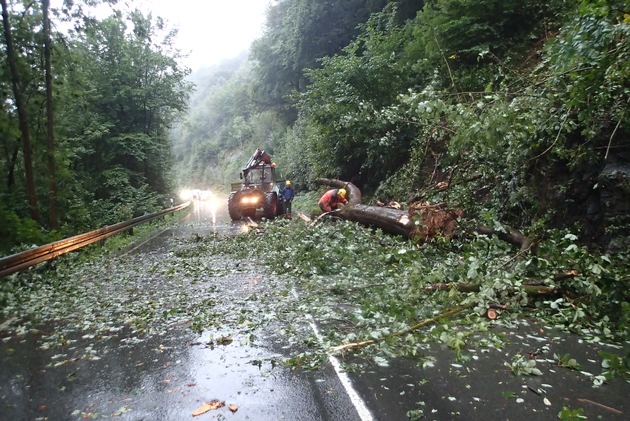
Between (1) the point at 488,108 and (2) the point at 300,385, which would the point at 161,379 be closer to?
(2) the point at 300,385

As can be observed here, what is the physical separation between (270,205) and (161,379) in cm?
1613

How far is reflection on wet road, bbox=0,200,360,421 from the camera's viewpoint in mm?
3635

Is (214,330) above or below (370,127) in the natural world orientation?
below

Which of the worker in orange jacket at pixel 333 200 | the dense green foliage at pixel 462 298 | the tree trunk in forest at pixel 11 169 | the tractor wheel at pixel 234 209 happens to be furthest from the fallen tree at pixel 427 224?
the tree trunk in forest at pixel 11 169

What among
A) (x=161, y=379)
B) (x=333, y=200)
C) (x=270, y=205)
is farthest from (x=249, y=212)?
(x=161, y=379)

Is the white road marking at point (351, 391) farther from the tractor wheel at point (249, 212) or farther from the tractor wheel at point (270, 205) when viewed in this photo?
the tractor wheel at point (249, 212)

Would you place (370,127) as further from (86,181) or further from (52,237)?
(86,181)

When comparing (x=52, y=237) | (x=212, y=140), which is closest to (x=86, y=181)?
(x=52, y=237)

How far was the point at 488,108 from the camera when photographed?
26.0 feet

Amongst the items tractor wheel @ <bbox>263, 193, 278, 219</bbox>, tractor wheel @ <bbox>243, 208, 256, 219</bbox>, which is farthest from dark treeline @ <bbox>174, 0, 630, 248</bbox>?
tractor wheel @ <bbox>243, 208, 256, 219</bbox>

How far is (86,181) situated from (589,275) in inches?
1083

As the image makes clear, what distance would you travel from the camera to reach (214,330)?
5.66m

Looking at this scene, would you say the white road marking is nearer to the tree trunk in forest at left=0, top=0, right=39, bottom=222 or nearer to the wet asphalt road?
the wet asphalt road

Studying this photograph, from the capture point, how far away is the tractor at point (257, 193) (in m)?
20.5
